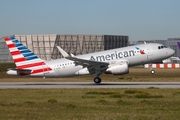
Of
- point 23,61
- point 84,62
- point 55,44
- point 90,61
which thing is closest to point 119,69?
point 90,61

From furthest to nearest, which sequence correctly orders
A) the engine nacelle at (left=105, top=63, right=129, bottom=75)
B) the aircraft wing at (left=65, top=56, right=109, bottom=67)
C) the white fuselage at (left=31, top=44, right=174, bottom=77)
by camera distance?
the white fuselage at (left=31, top=44, right=174, bottom=77), the aircraft wing at (left=65, top=56, right=109, bottom=67), the engine nacelle at (left=105, top=63, right=129, bottom=75)

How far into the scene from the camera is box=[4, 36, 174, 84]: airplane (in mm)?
47719

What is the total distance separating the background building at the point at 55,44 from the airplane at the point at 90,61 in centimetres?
8779

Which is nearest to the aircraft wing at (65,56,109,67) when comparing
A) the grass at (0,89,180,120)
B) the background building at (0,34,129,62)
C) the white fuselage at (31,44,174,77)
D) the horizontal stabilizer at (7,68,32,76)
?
the white fuselage at (31,44,174,77)

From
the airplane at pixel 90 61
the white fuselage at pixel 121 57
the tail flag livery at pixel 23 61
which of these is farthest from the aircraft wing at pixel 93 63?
the tail flag livery at pixel 23 61

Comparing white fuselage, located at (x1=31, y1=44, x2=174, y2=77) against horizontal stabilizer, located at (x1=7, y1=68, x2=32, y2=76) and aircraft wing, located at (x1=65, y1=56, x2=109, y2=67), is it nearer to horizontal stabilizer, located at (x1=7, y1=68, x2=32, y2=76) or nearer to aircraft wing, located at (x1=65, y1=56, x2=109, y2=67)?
aircraft wing, located at (x1=65, y1=56, x2=109, y2=67)

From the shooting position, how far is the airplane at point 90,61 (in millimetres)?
47719

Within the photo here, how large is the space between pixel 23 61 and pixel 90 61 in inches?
327

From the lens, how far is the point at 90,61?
4716 centimetres

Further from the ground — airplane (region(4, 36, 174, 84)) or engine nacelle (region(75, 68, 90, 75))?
airplane (region(4, 36, 174, 84))

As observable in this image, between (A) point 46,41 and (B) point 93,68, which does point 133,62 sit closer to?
(B) point 93,68

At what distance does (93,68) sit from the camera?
48.8 metres

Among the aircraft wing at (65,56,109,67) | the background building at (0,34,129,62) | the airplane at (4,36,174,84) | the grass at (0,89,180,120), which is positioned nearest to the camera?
Answer: the grass at (0,89,180,120)

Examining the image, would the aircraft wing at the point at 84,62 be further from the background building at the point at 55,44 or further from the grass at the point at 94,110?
the background building at the point at 55,44
